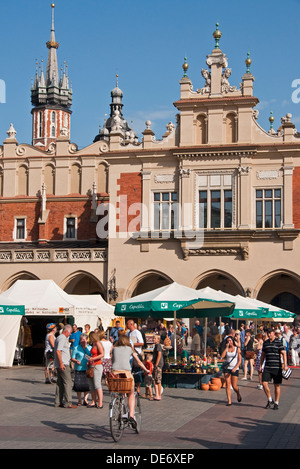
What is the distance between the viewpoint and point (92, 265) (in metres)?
41.0

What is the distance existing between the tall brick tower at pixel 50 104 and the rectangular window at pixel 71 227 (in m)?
40.0

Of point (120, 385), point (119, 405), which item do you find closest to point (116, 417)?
point (119, 405)

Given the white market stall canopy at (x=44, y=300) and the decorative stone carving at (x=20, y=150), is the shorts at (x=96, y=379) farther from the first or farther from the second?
the decorative stone carving at (x=20, y=150)

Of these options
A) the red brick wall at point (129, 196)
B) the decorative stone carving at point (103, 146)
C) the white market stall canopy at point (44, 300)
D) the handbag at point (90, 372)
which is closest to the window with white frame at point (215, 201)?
the red brick wall at point (129, 196)

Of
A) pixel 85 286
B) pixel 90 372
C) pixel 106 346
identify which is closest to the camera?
pixel 90 372

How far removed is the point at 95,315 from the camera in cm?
2812

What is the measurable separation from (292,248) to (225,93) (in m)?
8.64

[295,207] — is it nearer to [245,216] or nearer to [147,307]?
[245,216]

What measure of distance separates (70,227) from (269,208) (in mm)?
13020

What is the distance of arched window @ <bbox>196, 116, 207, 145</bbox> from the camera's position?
40169mm

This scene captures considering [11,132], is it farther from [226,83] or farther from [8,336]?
[8,336]

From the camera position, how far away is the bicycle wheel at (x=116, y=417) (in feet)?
39.3

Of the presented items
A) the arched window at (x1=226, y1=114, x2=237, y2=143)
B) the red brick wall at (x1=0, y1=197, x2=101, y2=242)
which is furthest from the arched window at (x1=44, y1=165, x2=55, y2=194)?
the arched window at (x1=226, y1=114, x2=237, y2=143)

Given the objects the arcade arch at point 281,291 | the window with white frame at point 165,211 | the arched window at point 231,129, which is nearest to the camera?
the arched window at point 231,129
